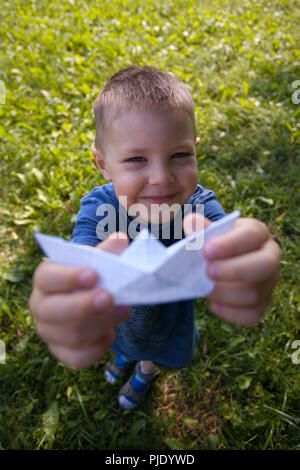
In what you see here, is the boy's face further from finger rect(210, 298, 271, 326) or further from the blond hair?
finger rect(210, 298, 271, 326)

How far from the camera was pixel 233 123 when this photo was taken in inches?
121

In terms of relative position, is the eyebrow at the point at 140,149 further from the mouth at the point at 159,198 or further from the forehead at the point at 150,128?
the mouth at the point at 159,198

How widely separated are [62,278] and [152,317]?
770 mm

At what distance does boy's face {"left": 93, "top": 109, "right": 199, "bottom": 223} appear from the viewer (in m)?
1.17

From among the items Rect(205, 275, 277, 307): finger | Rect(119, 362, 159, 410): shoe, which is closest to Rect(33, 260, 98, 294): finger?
Rect(205, 275, 277, 307): finger

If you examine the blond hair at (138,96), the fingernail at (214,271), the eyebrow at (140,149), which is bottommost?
the fingernail at (214,271)

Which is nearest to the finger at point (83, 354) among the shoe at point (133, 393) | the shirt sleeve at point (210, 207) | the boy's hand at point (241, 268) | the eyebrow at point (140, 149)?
the boy's hand at point (241, 268)

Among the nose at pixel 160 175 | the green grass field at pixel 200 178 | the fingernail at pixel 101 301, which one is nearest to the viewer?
the fingernail at pixel 101 301

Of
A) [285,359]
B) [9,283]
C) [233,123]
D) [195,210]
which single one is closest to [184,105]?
[195,210]

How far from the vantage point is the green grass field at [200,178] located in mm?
1808

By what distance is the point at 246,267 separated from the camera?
0.70 meters

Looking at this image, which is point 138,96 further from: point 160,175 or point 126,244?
point 126,244

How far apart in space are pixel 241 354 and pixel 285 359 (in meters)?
0.25

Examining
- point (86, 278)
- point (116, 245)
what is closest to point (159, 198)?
point (116, 245)
